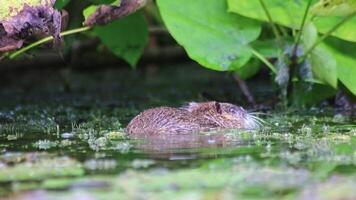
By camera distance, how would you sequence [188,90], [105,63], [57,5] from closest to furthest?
[57,5], [188,90], [105,63]

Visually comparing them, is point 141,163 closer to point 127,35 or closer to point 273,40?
point 273,40

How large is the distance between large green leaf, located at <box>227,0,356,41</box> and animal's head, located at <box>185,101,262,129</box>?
59 cm

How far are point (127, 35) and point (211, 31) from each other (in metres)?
1.01

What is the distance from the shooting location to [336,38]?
19.3 ft

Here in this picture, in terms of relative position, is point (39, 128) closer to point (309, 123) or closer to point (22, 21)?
point (22, 21)

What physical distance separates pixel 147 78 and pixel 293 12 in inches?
172

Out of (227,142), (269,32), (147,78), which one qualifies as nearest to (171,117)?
(227,142)

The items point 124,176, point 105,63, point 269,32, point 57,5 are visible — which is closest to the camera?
point 124,176

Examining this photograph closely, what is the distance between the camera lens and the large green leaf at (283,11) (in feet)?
18.9

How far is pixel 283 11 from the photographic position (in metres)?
5.77

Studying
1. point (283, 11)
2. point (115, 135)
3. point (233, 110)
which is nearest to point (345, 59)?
point (283, 11)

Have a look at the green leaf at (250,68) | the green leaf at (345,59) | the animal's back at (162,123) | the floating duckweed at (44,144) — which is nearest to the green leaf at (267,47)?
the green leaf at (345,59)

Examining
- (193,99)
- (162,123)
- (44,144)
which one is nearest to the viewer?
(44,144)

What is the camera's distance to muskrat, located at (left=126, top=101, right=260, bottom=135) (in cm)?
508
